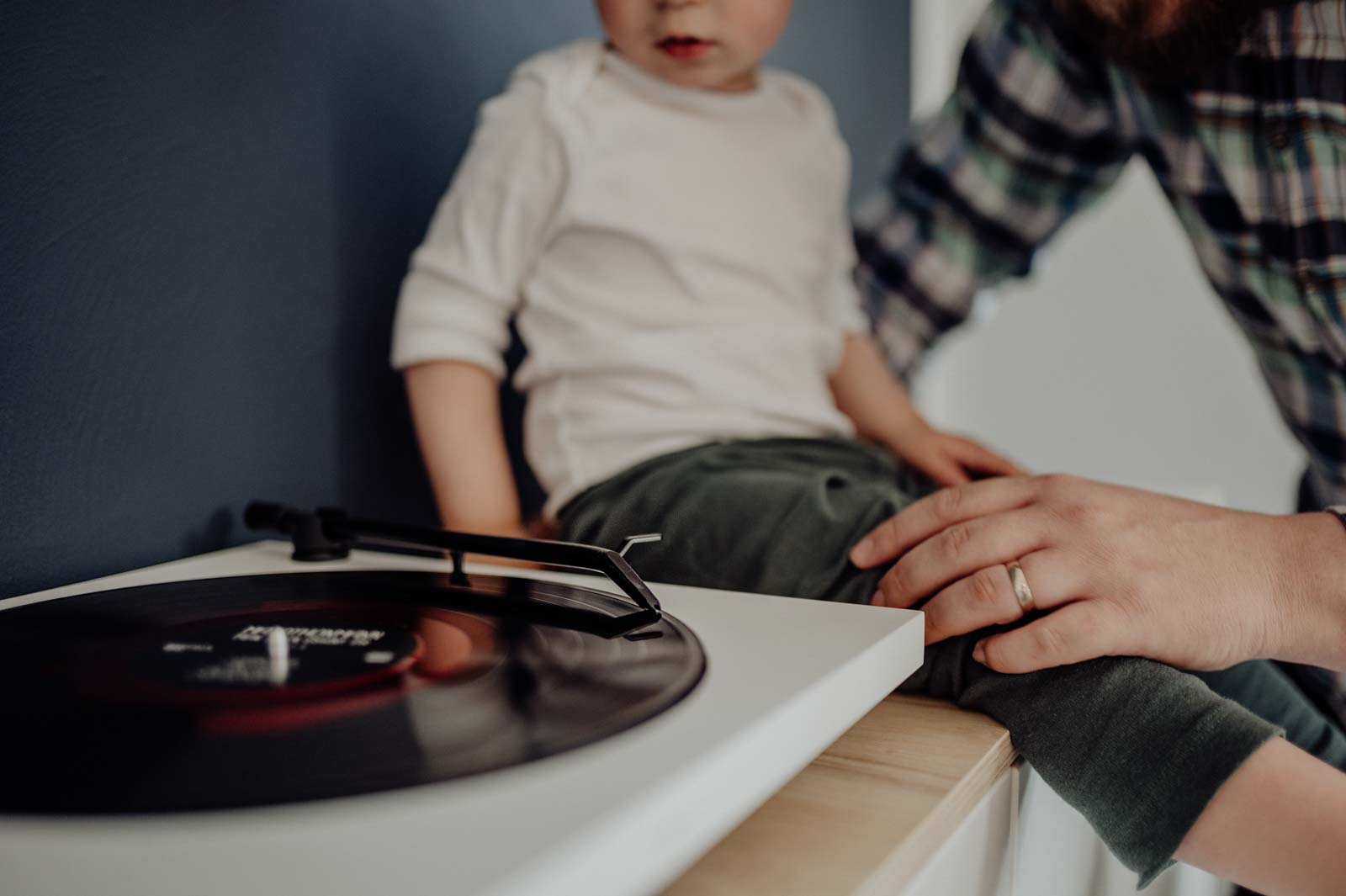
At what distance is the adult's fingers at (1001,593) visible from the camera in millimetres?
560

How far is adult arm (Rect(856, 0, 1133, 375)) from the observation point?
3.69 feet

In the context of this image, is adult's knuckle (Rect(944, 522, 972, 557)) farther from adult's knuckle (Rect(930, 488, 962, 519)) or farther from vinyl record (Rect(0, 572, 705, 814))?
vinyl record (Rect(0, 572, 705, 814))

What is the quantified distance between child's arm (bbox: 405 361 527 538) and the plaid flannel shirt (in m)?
0.61

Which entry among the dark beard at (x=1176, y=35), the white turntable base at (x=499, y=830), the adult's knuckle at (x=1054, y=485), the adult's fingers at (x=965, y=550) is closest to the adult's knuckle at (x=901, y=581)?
the adult's fingers at (x=965, y=550)

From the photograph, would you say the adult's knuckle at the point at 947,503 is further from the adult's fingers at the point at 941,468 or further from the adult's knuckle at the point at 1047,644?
the adult's fingers at the point at 941,468

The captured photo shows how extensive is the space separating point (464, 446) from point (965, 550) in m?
0.39

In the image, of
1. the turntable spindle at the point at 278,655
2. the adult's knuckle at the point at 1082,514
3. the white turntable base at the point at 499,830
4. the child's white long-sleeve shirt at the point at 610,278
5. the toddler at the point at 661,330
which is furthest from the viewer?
the child's white long-sleeve shirt at the point at 610,278

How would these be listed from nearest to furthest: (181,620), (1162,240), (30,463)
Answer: (181,620), (30,463), (1162,240)

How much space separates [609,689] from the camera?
38 cm

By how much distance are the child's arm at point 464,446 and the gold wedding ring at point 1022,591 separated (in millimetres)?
383

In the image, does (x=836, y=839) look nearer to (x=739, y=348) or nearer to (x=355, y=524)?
(x=355, y=524)

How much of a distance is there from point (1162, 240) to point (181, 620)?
2019 mm

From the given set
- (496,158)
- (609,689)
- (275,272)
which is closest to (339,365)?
(275,272)

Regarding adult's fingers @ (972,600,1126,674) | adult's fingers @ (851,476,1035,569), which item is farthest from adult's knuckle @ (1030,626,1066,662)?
adult's fingers @ (851,476,1035,569)
